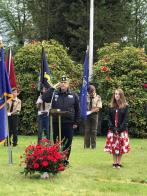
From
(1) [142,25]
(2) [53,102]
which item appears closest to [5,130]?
(2) [53,102]

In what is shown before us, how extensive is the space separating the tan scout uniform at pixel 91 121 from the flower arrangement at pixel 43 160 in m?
6.60

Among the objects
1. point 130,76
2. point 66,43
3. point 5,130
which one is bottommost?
point 5,130

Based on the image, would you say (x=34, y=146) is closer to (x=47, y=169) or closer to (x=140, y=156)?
(x=47, y=169)

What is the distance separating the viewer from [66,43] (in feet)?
103

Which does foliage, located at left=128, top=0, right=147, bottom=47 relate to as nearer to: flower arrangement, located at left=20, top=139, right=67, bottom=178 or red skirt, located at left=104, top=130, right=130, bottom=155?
red skirt, located at left=104, top=130, right=130, bottom=155

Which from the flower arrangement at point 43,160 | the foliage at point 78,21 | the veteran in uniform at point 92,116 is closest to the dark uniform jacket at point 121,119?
the flower arrangement at point 43,160

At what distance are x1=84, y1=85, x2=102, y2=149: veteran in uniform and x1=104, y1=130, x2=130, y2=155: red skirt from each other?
4454 millimetres

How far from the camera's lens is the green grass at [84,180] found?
8484 millimetres

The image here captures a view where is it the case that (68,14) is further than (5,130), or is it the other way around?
(68,14)

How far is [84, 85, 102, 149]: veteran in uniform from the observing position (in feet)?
53.4

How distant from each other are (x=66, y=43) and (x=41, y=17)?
2279 mm

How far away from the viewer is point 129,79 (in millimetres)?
22766

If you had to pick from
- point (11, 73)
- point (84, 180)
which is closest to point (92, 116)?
point (11, 73)

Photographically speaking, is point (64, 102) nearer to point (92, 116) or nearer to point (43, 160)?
point (43, 160)
